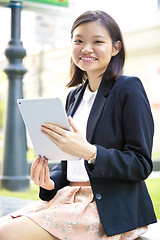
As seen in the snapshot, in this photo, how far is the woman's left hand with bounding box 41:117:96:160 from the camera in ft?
4.70

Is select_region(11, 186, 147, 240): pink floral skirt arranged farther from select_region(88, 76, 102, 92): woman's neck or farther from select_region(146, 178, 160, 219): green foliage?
select_region(146, 178, 160, 219): green foliage

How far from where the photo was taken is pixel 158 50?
15.8 m

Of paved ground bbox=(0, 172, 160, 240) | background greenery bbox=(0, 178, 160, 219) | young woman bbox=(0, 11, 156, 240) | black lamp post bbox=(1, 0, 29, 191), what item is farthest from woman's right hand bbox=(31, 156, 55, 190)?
black lamp post bbox=(1, 0, 29, 191)

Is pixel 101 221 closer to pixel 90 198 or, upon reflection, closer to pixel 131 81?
pixel 90 198

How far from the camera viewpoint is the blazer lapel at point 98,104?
5.37 ft

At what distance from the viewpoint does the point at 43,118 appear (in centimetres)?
149

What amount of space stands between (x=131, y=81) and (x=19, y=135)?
3.07 m

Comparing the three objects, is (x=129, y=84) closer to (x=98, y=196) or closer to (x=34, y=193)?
(x=98, y=196)

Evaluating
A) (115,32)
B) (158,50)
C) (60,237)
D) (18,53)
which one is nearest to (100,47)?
(115,32)

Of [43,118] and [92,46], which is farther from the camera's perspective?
[92,46]

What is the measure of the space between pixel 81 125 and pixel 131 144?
0.30m

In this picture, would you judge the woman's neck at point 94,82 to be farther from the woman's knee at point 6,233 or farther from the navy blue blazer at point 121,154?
the woman's knee at point 6,233

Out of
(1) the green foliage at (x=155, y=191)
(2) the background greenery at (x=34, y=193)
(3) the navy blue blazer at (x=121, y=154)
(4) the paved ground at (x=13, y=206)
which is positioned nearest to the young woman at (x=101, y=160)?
(3) the navy blue blazer at (x=121, y=154)

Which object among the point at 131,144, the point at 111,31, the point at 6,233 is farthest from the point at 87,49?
the point at 6,233
